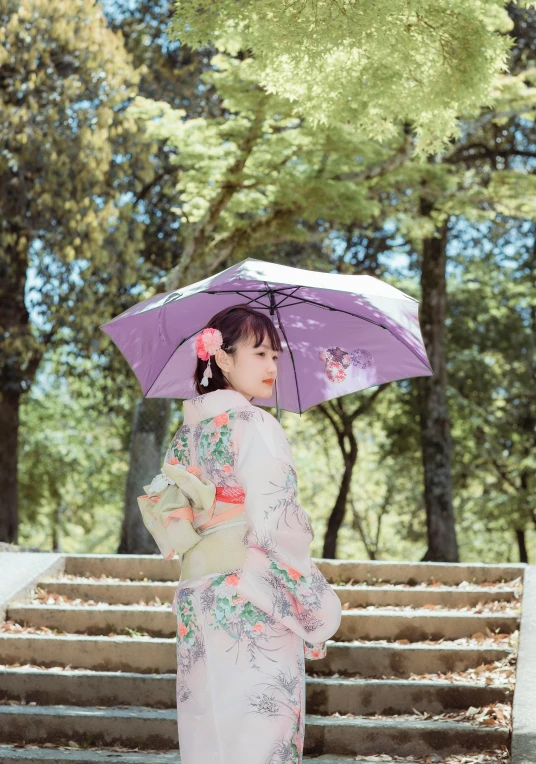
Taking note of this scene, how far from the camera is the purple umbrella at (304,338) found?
416 cm

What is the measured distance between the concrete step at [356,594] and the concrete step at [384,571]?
0.87 feet

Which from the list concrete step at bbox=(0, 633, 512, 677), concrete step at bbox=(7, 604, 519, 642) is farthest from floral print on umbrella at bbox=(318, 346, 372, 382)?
concrete step at bbox=(7, 604, 519, 642)

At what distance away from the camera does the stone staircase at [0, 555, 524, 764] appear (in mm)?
5098

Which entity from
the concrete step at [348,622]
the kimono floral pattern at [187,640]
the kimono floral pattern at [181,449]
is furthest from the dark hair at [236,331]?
the concrete step at [348,622]

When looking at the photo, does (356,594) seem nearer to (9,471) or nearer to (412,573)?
(412,573)

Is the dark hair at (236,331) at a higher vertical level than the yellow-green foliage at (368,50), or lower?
lower

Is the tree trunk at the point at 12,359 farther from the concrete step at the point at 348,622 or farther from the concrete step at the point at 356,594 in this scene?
the concrete step at the point at 348,622

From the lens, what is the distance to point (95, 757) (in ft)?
16.0

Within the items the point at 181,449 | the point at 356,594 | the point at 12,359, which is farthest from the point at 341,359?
the point at 12,359

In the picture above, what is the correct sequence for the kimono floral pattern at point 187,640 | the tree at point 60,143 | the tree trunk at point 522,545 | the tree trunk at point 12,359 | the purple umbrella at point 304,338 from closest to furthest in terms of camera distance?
1. the kimono floral pattern at point 187,640
2. the purple umbrella at point 304,338
3. the tree at point 60,143
4. the tree trunk at point 12,359
5. the tree trunk at point 522,545

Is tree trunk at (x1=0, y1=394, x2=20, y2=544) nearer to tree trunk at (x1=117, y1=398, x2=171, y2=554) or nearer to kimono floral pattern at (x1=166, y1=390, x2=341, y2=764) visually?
tree trunk at (x1=117, y1=398, x2=171, y2=554)

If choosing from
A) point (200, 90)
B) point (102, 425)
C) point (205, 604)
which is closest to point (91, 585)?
point (205, 604)

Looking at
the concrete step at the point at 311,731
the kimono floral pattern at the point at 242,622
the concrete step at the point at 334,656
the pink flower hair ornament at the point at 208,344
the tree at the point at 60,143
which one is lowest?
the concrete step at the point at 311,731

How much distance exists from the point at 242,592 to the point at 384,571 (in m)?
4.31
